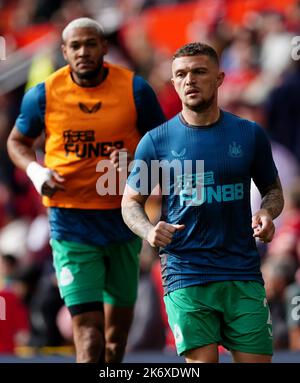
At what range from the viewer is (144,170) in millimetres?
7844

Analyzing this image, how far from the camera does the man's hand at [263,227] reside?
7.50 metres

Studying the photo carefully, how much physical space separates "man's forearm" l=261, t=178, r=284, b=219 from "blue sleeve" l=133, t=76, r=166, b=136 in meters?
1.51

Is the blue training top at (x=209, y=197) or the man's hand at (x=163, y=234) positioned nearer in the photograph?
the man's hand at (x=163, y=234)

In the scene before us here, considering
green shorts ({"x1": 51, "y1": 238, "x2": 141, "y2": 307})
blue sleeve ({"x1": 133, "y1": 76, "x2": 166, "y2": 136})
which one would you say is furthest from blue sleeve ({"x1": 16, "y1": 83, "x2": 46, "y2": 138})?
green shorts ({"x1": 51, "y1": 238, "x2": 141, "y2": 307})

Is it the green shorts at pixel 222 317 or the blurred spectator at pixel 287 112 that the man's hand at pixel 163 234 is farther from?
the blurred spectator at pixel 287 112

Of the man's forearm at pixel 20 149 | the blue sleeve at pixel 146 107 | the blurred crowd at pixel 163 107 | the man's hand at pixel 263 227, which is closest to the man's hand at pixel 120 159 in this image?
the blue sleeve at pixel 146 107

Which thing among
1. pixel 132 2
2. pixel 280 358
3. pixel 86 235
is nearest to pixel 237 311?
pixel 86 235

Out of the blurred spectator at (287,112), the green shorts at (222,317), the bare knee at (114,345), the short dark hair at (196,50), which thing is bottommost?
the bare knee at (114,345)

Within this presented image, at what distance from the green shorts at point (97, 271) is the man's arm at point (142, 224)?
1531 millimetres

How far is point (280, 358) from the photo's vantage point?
429 inches

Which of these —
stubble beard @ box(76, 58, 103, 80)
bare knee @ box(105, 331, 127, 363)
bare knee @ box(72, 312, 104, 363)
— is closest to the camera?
bare knee @ box(72, 312, 104, 363)

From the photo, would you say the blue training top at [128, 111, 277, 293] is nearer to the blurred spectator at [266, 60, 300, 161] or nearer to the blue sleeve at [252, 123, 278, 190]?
the blue sleeve at [252, 123, 278, 190]

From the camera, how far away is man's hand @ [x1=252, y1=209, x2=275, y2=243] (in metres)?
7.50

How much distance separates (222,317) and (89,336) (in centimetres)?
158
